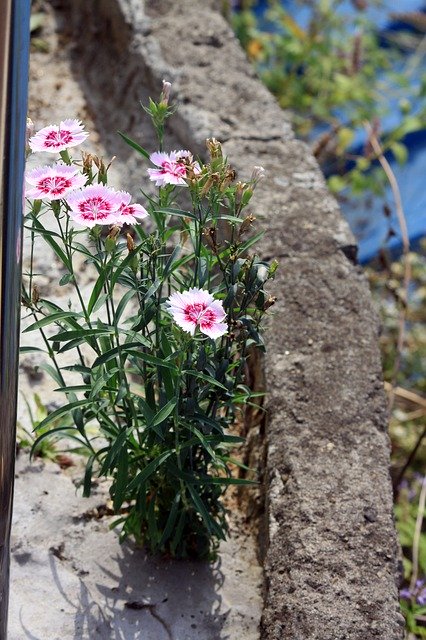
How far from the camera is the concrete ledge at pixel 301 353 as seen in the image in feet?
6.28

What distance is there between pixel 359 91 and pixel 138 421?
2.91 m

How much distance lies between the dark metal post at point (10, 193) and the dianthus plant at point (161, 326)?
0.29 m

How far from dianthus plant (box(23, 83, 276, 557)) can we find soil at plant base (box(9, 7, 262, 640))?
8 centimetres

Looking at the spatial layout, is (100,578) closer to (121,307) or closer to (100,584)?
(100,584)

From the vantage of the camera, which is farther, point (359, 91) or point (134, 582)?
point (359, 91)

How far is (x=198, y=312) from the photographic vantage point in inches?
63.6

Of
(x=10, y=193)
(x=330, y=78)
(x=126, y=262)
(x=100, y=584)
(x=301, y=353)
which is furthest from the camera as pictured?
(x=330, y=78)

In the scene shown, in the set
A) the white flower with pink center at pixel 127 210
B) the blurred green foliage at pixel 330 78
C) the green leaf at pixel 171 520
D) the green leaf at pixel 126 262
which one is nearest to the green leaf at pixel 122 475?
the green leaf at pixel 171 520

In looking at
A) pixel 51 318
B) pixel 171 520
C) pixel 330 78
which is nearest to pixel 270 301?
pixel 51 318

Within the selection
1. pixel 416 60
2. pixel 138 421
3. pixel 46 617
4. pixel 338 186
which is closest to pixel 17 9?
pixel 138 421

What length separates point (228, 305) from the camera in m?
1.79

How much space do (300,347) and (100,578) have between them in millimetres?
726

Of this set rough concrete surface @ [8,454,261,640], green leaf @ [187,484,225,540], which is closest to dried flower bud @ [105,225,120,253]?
green leaf @ [187,484,225,540]

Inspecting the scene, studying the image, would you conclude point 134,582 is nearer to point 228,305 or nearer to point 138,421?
point 138,421
